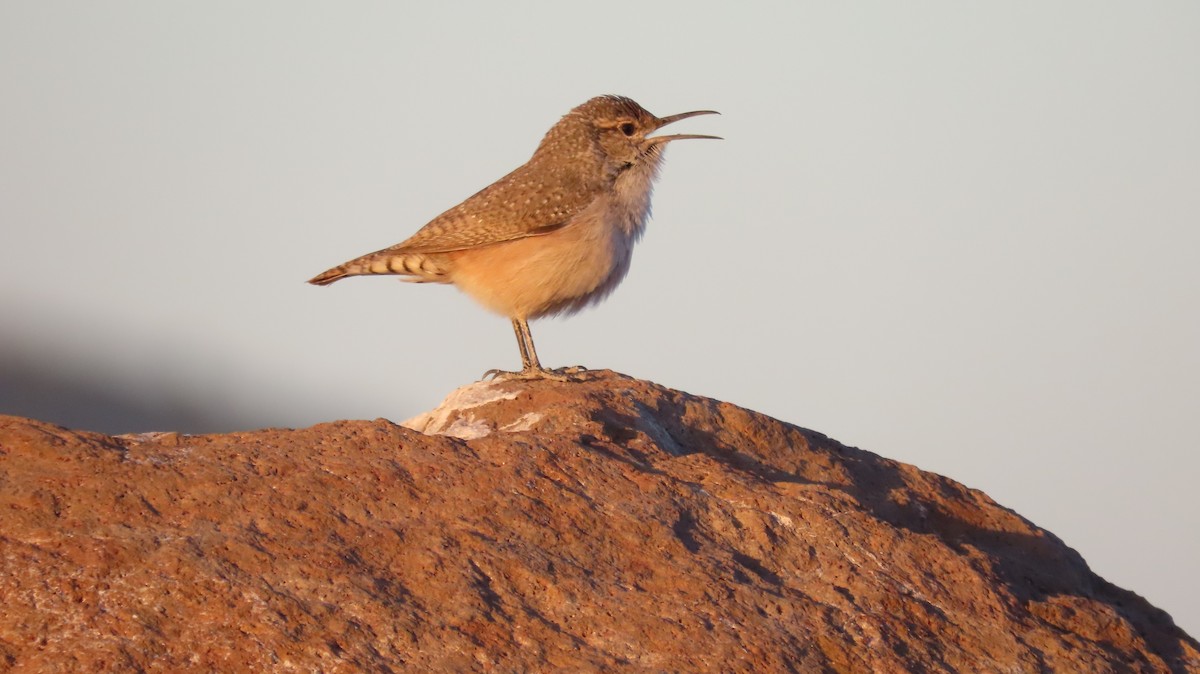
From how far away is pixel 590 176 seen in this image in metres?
8.41

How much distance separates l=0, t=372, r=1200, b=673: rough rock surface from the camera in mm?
3781

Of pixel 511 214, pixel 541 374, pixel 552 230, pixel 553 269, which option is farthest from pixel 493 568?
pixel 511 214

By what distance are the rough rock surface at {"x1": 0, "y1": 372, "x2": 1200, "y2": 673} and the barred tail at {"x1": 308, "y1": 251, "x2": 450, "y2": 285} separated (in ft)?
8.99

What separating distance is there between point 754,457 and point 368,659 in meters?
2.74

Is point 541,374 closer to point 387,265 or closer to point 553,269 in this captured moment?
point 553,269

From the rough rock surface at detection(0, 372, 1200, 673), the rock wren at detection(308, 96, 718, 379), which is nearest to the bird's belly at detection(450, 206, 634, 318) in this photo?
the rock wren at detection(308, 96, 718, 379)

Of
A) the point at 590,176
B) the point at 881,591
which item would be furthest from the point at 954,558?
the point at 590,176

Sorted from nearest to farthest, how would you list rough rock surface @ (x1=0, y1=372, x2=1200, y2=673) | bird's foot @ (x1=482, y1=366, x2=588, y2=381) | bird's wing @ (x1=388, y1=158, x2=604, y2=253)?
1. rough rock surface @ (x1=0, y1=372, x2=1200, y2=673)
2. bird's foot @ (x1=482, y1=366, x2=588, y2=381)
3. bird's wing @ (x1=388, y1=158, x2=604, y2=253)

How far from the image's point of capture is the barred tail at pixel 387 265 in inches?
327

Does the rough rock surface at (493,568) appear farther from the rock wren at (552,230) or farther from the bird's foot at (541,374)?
the rock wren at (552,230)

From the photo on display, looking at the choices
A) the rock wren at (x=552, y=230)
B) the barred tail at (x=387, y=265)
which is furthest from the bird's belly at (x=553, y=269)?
the barred tail at (x=387, y=265)

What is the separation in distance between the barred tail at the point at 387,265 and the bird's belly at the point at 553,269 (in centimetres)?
30

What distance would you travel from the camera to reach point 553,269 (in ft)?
25.6

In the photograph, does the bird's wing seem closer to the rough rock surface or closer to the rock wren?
the rock wren
